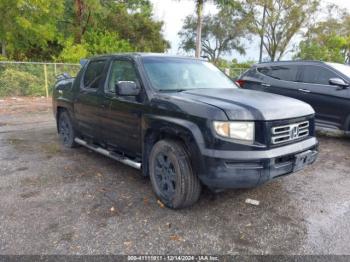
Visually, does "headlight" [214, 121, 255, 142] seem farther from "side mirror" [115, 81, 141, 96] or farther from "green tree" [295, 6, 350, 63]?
"green tree" [295, 6, 350, 63]

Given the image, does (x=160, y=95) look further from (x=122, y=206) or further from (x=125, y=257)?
(x=125, y=257)

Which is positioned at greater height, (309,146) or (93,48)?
(93,48)

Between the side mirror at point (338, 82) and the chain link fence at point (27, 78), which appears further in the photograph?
the chain link fence at point (27, 78)

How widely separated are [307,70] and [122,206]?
5.61m

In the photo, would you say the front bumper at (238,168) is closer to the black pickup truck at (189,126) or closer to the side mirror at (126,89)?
the black pickup truck at (189,126)

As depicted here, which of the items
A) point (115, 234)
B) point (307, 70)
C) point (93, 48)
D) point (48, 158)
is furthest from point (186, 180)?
point (93, 48)

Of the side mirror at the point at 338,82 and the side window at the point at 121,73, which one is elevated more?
the side window at the point at 121,73

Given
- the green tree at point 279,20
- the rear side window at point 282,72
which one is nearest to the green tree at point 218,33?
the green tree at point 279,20

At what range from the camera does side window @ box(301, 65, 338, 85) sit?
6688 millimetres

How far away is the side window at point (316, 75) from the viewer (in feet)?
21.9

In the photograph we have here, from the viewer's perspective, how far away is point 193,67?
439 cm

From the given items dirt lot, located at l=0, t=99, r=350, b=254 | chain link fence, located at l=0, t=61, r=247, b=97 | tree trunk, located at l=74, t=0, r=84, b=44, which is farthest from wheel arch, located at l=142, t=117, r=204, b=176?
tree trunk, located at l=74, t=0, r=84, b=44

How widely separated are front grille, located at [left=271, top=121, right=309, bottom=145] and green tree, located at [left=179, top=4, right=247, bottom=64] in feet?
96.8

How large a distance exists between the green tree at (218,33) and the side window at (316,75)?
25523 millimetres
